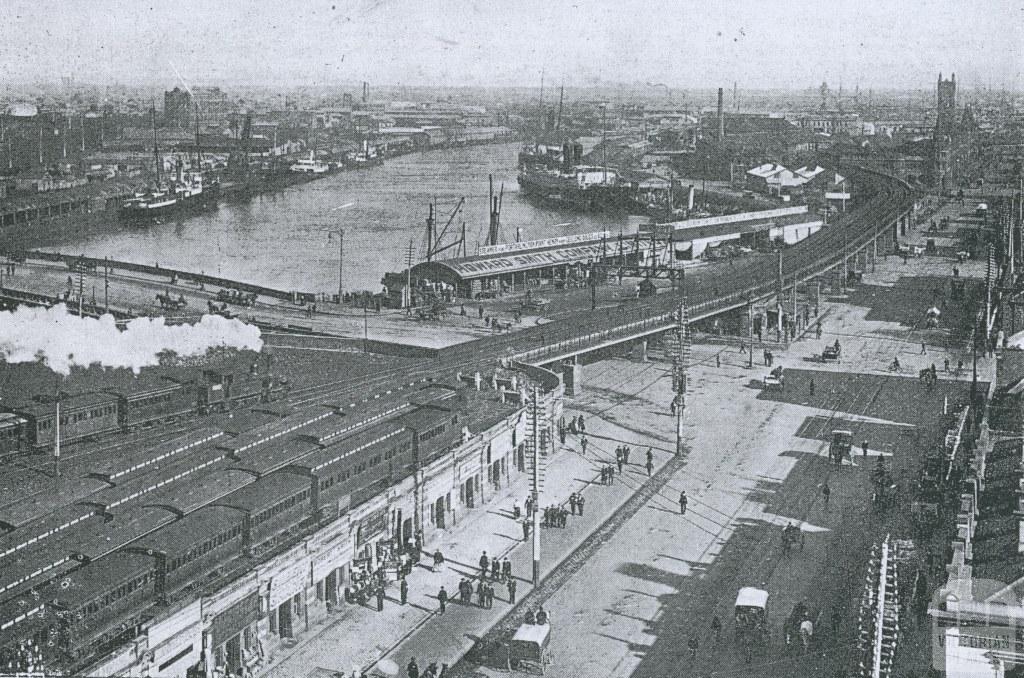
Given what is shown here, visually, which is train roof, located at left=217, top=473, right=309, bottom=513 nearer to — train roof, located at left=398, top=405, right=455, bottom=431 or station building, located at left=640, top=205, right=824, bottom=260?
train roof, located at left=398, top=405, right=455, bottom=431

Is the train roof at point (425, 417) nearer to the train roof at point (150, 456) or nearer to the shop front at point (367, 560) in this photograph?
the shop front at point (367, 560)

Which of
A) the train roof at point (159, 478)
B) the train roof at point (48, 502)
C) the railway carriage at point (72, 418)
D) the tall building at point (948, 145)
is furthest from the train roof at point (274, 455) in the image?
the tall building at point (948, 145)

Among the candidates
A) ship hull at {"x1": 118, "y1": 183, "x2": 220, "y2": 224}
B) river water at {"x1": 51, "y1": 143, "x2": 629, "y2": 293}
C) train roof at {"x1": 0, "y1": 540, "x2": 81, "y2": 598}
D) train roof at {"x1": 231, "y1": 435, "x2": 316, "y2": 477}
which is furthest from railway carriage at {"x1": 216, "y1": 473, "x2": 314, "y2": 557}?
ship hull at {"x1": 118, "y1": 183, "x2": 220, "y2": 224}

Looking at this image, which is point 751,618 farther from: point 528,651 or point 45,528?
point 45,528

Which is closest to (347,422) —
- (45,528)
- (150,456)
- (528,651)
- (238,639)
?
(150,456)

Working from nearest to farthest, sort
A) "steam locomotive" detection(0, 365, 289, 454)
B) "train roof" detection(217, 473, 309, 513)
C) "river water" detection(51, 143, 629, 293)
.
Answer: "train roof" detection(217, 473, 309, 513), "steam locomotive" detection(0, 365, 289, 454), "river water" detection(51, 143, 629, 293)

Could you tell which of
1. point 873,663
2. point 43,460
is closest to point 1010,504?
point 873,663
